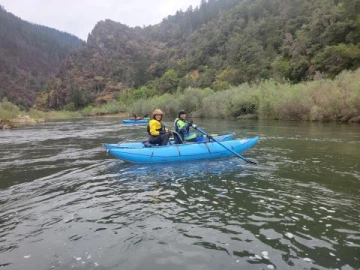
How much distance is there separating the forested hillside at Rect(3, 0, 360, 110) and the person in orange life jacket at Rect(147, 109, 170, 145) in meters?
32.6

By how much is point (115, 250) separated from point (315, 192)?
5.16 meters

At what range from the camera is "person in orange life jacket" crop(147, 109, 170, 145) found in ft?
41.2

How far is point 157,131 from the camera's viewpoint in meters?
12.8

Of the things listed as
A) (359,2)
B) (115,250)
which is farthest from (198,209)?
(359,2)

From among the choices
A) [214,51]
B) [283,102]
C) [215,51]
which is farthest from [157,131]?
[214,51]

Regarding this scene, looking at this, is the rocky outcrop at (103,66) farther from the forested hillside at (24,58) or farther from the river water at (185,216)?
the river water at (185,216)

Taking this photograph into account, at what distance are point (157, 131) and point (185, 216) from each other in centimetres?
629

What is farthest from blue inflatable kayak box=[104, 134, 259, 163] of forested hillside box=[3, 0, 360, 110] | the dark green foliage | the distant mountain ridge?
the dark green foliage

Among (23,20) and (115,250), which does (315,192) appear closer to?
(115,250)

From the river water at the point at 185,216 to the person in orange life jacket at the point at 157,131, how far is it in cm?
130

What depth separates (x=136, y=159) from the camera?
1254 cm

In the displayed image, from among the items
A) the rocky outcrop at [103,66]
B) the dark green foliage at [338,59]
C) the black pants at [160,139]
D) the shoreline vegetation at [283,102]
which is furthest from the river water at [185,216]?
the rocky outcrop at [103,66]

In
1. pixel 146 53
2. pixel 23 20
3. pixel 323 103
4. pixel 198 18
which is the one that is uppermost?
pixel 23 20

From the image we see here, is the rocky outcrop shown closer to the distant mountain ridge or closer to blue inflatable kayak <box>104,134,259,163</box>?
the distant mountain ridge
